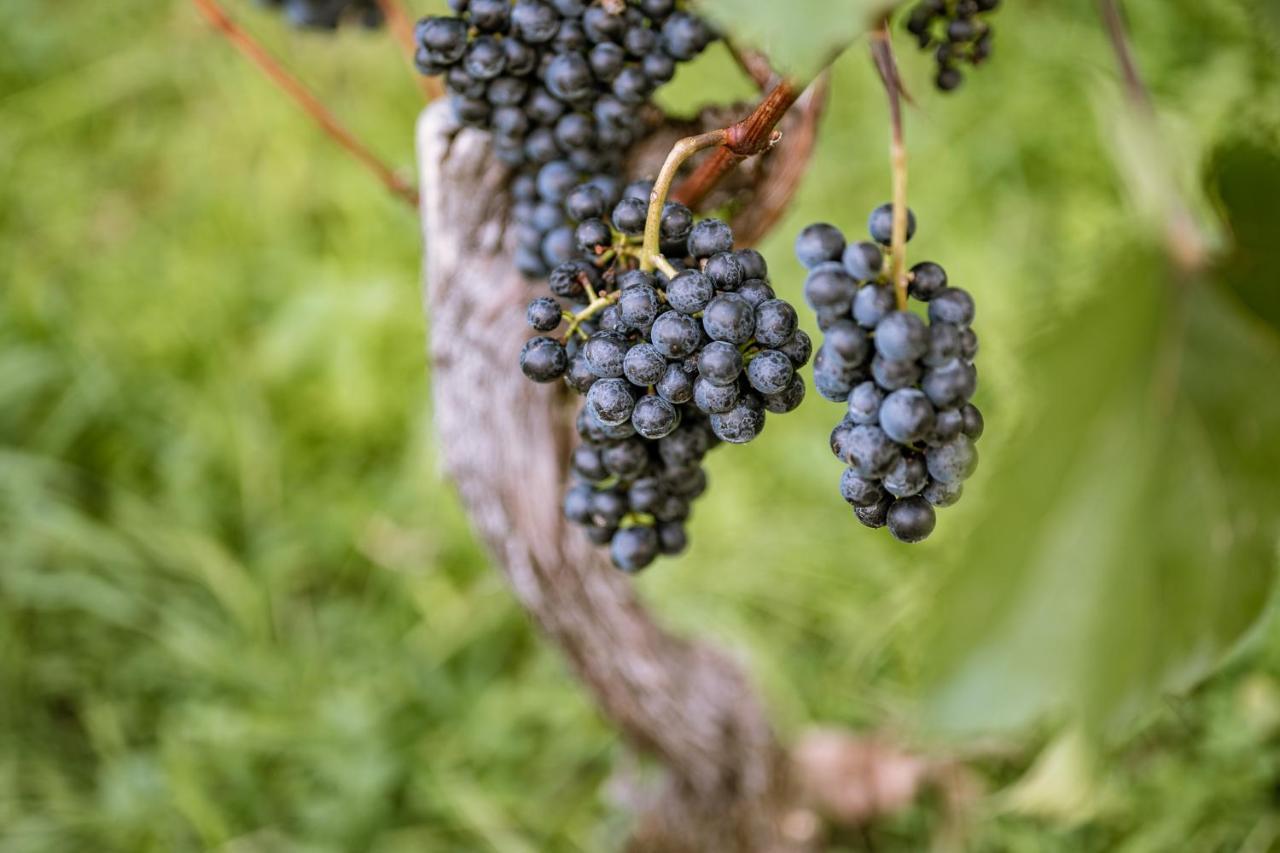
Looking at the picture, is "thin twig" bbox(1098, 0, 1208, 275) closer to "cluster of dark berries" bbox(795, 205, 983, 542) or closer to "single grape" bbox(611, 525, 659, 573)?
"cluster of dark berries" bbox(795, 205, 983, 542)

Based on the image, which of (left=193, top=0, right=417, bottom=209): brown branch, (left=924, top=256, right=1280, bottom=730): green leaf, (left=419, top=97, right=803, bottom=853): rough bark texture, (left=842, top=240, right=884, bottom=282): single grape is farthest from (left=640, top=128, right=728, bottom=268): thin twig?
(left=193, top=0, right=417, bottom=209): brown branch

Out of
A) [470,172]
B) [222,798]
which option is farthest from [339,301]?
[470,172]

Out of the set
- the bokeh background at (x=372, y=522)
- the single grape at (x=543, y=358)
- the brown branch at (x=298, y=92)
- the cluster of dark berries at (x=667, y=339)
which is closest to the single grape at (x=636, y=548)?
the cluster of dark berries at (x=667, y=339)

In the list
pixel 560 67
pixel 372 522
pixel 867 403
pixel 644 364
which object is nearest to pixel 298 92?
pixel 560 67

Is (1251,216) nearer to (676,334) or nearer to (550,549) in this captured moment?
(676,334)

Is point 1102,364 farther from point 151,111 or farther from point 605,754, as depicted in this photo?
point 151,111
